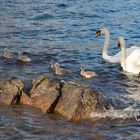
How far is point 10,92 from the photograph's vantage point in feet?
35.0

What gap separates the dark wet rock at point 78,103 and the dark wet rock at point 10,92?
83 cm

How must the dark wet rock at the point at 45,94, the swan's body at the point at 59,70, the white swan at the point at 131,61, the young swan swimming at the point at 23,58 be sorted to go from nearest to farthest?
the dark wet rock at the point at 45,94 < the swan's body at the point at 59,70 < the young swan swimming at the point at 23,58 < the white swan at the point at 131,61

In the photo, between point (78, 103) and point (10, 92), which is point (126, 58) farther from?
point (10, 92)

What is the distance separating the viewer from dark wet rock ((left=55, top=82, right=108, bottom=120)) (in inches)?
404

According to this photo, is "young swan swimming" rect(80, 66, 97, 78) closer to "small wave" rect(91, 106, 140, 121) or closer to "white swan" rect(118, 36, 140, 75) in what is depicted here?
"white swan" rect(118, 36, 140, 75)

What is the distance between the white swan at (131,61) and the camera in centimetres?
1423

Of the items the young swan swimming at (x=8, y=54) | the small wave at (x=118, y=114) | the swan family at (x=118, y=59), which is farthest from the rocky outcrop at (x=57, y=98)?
the young swan swimming at (x=8, y=54)

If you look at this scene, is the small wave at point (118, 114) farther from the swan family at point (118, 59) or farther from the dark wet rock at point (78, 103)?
the swan family at point (118, 59)

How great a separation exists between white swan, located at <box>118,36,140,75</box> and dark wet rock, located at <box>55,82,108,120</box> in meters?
3.66

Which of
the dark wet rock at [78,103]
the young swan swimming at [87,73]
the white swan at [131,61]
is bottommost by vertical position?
the dark wet rock at [78,103]

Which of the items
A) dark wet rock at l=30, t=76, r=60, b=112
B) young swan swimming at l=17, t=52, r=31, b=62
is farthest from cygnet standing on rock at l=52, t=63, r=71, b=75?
dark wet rock at l=30, t=76, r=60, b=112

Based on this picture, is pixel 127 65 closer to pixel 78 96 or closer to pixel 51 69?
pixel 51 69

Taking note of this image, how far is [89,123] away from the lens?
32.8 ft

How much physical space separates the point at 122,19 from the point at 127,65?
18.9 ft
